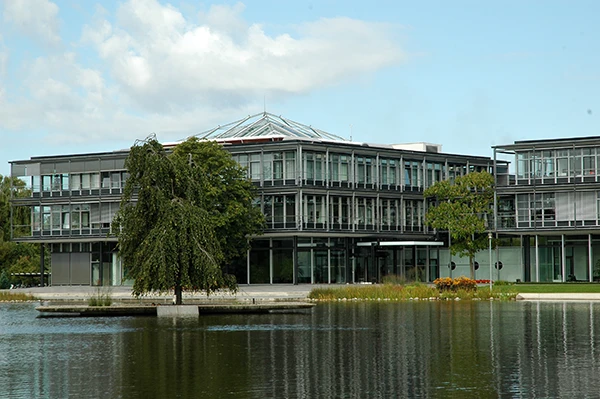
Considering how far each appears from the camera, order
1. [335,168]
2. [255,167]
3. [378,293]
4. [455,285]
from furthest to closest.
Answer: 1. [335,168]
2. [255,167]
3. [455,285]
4. [378,293]

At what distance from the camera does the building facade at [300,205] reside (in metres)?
81.4

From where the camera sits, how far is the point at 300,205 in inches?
3152

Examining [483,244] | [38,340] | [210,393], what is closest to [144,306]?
[38,340]

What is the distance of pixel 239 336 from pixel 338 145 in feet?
162

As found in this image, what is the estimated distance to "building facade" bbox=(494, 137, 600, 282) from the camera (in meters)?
77.8

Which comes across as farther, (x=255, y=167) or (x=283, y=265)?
(x=255, y=167)

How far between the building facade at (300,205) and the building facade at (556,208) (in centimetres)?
794

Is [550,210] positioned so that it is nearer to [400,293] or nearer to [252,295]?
[400,293]

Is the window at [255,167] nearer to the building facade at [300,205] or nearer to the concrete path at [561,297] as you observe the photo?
the building facade at [300,205]

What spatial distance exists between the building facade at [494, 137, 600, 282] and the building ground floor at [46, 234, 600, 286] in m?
0.10

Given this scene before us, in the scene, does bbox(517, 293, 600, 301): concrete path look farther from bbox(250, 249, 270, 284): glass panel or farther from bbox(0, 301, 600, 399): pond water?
bbox(250, 249, 270, 284): glass panel

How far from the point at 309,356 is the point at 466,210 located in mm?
54737

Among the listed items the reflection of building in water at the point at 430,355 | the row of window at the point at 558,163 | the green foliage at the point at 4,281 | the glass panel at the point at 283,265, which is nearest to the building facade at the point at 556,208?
the row of window at the point at 558,163

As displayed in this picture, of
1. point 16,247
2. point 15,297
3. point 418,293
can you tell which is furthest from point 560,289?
point 16,247
